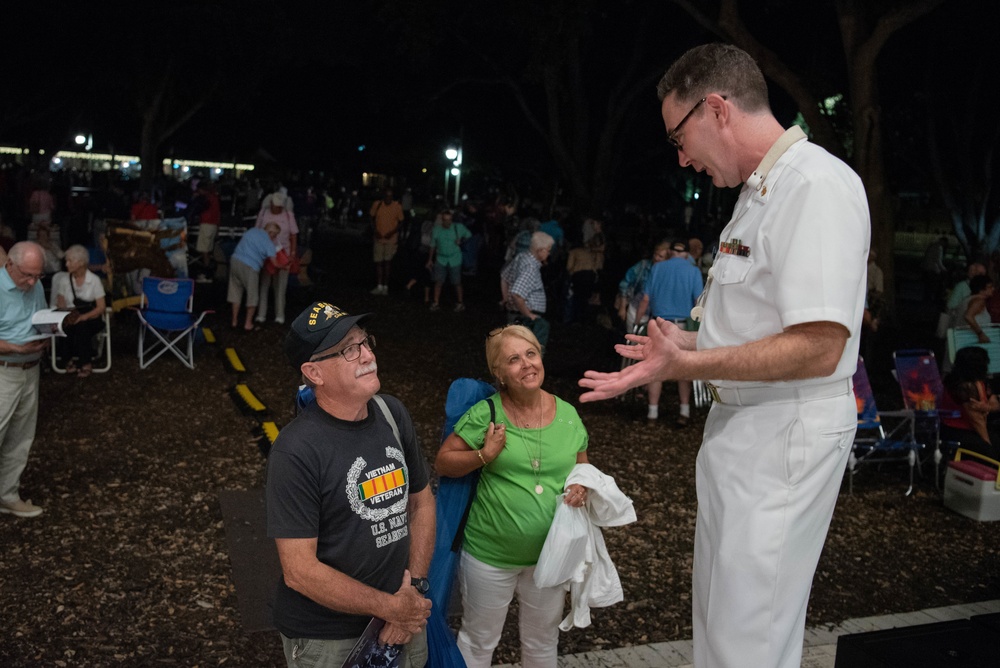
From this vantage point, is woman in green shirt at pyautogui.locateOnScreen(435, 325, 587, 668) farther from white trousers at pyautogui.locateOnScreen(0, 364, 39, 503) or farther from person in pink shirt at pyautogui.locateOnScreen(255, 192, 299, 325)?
person in pink shirt at pyautogui.locateOnScreen(255, 192, 299, 325)

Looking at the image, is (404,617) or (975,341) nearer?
(404,617)

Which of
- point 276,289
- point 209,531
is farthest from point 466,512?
point 276,289

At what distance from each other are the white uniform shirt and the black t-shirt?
A: 52.2 inches

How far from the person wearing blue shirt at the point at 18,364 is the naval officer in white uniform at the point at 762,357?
5.44 meters

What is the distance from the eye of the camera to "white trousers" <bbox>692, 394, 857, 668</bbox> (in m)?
2.07

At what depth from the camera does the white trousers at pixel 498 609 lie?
4.08m

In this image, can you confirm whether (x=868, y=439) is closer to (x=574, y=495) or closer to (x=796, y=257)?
(x=574, y=495)

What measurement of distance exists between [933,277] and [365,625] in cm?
2463

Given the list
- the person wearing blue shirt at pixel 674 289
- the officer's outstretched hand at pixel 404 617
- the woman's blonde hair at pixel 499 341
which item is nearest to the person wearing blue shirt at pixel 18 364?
the woman's blonde hair at pixel 499 341

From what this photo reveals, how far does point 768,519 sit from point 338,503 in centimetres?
143

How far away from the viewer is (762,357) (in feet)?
6.39

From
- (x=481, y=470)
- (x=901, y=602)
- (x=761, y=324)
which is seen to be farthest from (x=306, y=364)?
(x=901, y=602)

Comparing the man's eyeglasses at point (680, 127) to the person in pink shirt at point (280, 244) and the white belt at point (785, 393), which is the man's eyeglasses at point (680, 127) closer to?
the white belt at point (785, 393)

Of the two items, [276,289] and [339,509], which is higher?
[339,509]
